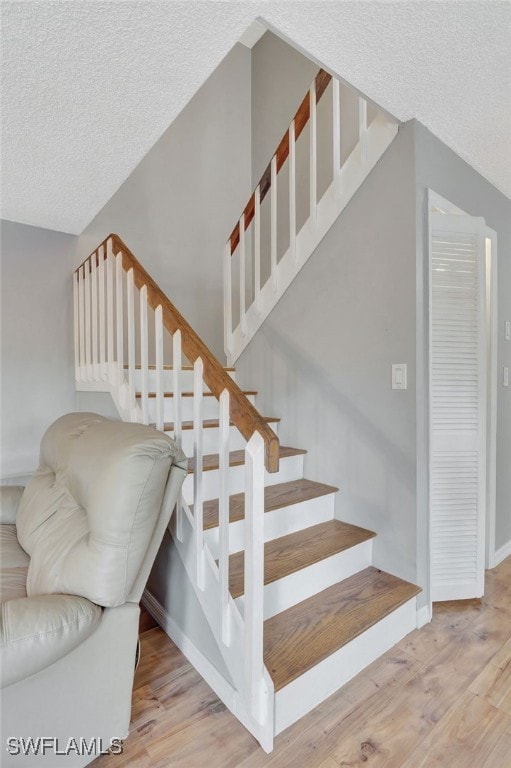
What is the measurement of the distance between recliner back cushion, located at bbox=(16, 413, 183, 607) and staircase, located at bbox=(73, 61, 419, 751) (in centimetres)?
24

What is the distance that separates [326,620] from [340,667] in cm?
16

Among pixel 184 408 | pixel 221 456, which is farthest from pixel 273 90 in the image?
pixel 221 456

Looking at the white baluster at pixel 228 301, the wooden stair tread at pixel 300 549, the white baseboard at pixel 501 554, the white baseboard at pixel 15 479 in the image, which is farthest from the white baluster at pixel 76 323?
the white baseboard at pixel 501 554

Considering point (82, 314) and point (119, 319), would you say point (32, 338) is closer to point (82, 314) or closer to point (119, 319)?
point (82, 314)

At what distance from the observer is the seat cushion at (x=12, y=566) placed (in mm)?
1365

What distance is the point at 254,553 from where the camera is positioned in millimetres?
1229

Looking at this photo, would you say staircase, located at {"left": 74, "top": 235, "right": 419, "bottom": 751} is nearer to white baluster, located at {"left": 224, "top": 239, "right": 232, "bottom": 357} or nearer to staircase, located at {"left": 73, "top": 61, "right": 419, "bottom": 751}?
staircase, located at {"left": 73, "top": 61, "right": 419, "bottom": 751}

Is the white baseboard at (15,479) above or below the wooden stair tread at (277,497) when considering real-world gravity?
below

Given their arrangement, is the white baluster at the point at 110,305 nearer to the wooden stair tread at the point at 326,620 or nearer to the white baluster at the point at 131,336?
the white baluster at the point at 131,336

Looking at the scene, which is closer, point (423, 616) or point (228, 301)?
point (423, 616)

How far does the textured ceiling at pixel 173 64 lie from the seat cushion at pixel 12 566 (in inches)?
65.7

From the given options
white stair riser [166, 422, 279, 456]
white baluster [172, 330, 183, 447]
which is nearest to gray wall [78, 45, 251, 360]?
white stair riser [166, 422, 279, 456]

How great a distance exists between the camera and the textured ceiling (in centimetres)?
111

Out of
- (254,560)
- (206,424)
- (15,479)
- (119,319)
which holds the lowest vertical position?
(15,479)
